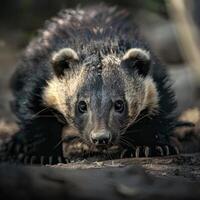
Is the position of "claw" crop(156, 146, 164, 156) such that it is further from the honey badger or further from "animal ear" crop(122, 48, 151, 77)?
"animal ear" crop(122, 48, 151, 77)

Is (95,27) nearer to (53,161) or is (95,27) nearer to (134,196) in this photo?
(53,161)

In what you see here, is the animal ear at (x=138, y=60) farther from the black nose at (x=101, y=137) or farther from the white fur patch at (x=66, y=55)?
the black nose at (x=101, y=137)

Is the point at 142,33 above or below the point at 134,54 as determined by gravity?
above

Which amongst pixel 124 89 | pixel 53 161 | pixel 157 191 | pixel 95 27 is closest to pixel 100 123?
pixel 124 89

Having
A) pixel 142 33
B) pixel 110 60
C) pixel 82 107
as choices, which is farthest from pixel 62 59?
pixel 142 33

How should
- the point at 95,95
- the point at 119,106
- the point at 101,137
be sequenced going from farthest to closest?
1. the point at 119,106
2. the point at 95,95
3. the point at 101,137

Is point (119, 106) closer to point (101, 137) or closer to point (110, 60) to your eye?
point (110, 60)

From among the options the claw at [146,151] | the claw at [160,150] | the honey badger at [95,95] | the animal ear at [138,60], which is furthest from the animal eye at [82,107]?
the claw at [160,150]
